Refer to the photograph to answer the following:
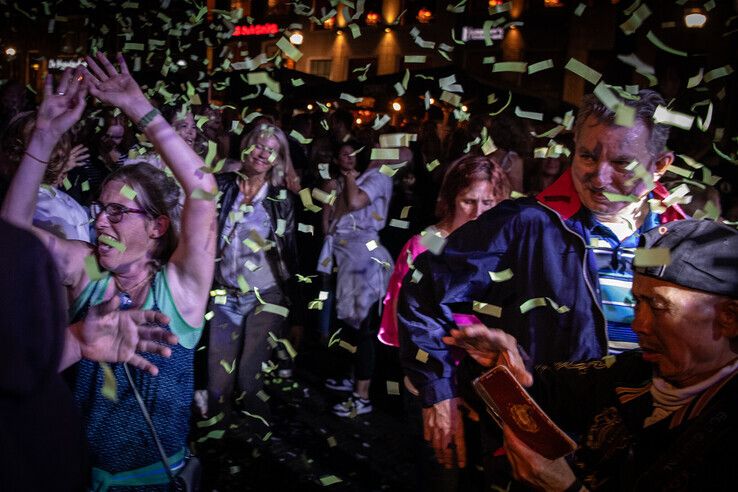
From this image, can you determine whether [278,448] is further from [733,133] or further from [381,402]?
[733,133]

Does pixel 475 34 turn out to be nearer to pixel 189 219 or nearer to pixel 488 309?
pixel 488 309

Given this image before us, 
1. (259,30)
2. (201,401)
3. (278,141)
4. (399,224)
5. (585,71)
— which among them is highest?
(259,30)

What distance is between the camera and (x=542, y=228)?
2.68 m

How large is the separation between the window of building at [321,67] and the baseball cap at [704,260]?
30.0m

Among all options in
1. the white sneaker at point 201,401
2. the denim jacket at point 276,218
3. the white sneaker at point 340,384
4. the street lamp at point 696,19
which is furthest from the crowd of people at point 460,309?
the street lamp at point 696,19

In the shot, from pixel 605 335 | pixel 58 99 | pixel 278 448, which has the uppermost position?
pixel 58 99

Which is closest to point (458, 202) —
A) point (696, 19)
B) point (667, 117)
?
point (667, 117)

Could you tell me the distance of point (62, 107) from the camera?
9.82 ft

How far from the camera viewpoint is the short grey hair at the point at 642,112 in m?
2.65

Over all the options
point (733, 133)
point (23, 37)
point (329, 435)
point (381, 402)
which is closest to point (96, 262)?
point (329, 435)

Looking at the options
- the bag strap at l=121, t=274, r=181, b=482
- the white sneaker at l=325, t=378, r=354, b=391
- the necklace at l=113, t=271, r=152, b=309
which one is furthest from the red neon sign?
the bag strap at l=121, t=274, r=181, b=482

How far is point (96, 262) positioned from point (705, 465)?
2.28 meters

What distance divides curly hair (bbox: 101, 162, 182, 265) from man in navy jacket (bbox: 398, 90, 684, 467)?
3.56 ft

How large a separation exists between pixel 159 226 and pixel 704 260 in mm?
2095
